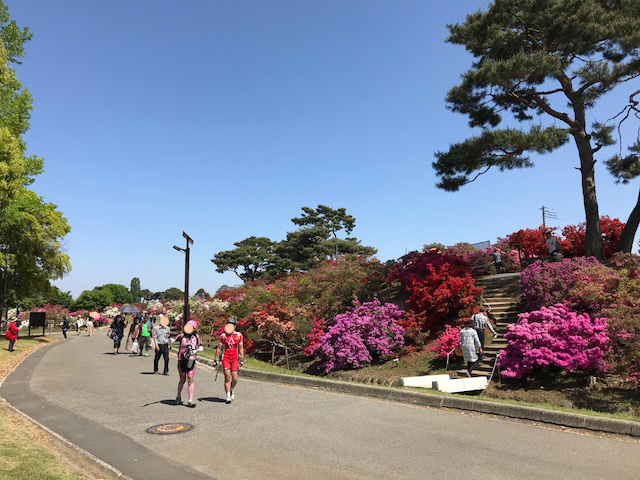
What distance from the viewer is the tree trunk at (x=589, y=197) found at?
624 inches

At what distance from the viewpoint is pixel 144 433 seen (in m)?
6.70

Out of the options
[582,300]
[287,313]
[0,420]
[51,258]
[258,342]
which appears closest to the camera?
[0,420]

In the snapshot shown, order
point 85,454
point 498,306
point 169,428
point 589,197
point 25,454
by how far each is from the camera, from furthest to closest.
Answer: point 589,197 → point 498,306 → point 169,428 → point 85,454 → point 25,454

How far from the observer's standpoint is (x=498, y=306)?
1386 centimetres

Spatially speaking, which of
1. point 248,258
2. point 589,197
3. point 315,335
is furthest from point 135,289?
point 589,197

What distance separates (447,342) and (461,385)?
2618 mm

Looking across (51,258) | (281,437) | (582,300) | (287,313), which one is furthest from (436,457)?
(51,258)

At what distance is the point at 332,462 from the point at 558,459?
278cm

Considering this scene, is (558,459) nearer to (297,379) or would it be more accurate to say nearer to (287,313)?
(297,379)

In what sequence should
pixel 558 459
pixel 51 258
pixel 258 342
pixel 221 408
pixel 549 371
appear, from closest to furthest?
pixel 558 459 → pixel 221 408 → pixel 549 371 → pixel 258 342 → pixel 51 258

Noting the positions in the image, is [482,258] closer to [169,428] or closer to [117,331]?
[169,428]

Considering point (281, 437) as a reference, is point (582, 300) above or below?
above

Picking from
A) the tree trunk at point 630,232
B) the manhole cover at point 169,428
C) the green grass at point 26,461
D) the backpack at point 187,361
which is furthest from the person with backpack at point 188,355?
the tree trunk at point 630,232

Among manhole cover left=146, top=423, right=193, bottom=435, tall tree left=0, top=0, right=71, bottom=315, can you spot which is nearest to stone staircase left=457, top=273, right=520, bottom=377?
manhole cover left=146, top=423, right=193, bottom=435
